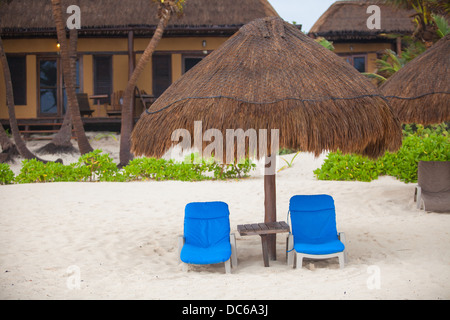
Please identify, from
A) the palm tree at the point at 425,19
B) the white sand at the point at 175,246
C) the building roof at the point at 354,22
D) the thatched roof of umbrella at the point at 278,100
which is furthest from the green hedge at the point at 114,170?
the building roof at the point at 354,22

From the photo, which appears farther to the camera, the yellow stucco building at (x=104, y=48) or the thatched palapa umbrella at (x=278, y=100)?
the yellow stucco building at (x=104, y=48)

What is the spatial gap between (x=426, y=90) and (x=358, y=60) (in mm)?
11390

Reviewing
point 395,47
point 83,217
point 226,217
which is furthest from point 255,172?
point 395,47

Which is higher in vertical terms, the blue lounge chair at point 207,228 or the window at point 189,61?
the window at point 189,61

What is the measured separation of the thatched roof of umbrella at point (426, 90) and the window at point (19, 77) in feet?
42.1

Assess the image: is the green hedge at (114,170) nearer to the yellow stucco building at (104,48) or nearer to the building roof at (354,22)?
the yellow stucco building at (104,48)

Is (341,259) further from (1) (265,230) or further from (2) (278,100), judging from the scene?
(2) (278,100)

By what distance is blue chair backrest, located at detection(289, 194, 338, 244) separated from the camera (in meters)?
5.82

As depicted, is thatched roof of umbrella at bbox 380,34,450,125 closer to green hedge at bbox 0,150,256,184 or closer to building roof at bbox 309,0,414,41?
green hedge at bbox 0,150,256,184

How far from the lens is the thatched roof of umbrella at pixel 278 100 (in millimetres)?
5051

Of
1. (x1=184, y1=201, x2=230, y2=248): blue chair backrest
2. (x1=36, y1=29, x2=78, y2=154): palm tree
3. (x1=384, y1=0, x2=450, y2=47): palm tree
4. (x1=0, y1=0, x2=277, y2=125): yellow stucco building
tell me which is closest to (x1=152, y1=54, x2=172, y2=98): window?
(x1=0, y1=0, x2=277, y2=125): yellow stucco building

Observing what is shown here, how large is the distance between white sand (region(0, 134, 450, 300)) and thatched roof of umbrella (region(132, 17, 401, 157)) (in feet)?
4.40
